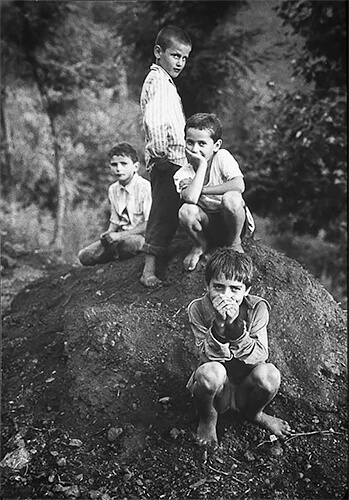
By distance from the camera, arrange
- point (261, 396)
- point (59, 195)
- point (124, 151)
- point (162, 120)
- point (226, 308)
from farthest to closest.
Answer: point (59, 195) < point (124, 151) < point (162, 120) < point (261, 396) < point (226, 308)

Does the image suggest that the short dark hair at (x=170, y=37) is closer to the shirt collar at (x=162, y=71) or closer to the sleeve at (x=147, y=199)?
the shirt collar at (x=162, y=71)

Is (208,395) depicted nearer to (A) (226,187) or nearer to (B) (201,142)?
(A) (226,187)

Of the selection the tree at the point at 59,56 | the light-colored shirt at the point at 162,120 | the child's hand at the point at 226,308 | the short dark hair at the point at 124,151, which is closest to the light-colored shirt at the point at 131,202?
the short dark hair at the point at 124,151

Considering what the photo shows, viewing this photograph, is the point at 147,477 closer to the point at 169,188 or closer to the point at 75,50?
the point at 169,188

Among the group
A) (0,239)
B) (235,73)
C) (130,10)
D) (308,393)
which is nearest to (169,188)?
(308,393)

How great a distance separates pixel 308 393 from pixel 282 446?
1.07 feet

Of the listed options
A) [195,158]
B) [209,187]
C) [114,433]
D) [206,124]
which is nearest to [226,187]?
[209,187]

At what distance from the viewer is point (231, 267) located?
2312mm

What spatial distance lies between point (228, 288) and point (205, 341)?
0.22 m

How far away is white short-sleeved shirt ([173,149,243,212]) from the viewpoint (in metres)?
2.60

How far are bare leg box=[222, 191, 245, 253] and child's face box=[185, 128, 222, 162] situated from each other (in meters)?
0.20

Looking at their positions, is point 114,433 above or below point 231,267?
below

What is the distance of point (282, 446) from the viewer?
8.07ft

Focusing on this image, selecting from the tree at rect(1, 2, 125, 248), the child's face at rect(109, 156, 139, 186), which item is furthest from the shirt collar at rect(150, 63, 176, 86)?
the tree at rect(1, 2, 125, 248)
